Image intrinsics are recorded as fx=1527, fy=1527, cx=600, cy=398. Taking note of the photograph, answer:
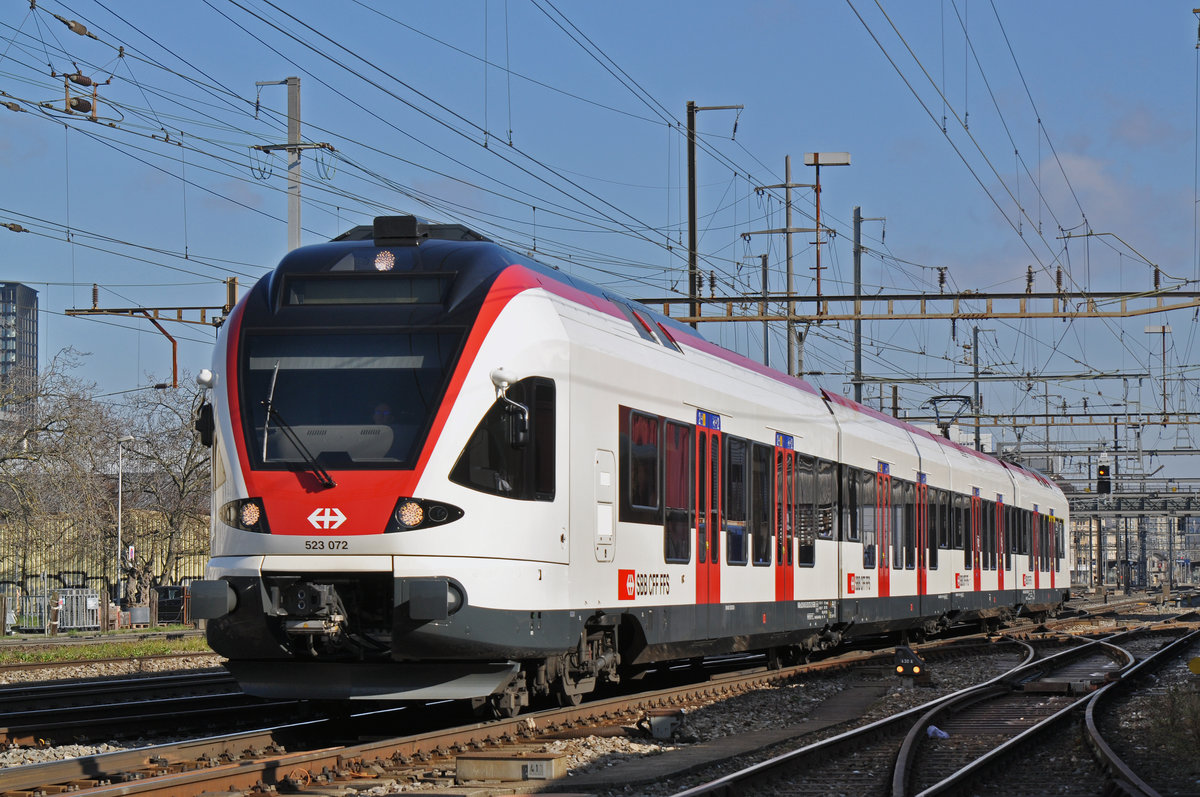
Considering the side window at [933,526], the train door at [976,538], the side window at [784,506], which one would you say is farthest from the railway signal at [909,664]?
the train door at [976,538]

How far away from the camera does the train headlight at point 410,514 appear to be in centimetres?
1129

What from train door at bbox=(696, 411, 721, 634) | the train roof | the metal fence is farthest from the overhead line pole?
the metal fence

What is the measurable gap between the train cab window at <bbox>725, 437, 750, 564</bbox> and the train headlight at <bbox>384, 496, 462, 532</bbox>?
553cm

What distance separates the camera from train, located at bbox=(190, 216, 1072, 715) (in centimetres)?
1139

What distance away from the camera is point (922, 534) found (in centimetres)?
2589

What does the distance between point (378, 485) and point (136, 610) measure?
34.3 meters

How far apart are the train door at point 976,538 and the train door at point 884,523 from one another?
6.77 meters

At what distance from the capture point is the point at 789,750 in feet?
41.1

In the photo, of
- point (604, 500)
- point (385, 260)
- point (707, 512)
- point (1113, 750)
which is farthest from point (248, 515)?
point (1113, 750)

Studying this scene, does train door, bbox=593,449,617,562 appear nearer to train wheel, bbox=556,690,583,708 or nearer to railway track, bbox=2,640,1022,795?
train wheel, bbox=556,690,583,708

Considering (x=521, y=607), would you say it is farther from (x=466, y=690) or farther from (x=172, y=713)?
(x=172, y=713)

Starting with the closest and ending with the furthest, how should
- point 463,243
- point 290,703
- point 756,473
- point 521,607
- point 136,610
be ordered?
point 521,607 → point 463,243 → point 290,703 → point 756,473 → point 136,610

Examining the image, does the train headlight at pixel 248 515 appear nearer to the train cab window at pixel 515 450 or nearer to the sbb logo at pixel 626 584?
the train cab window at pixel 515 450

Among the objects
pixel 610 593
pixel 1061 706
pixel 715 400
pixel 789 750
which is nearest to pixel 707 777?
pixel 789 750
